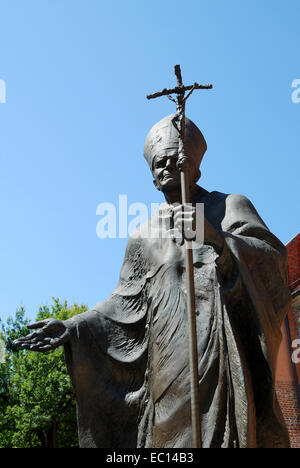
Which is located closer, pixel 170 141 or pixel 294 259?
pixel 170 141

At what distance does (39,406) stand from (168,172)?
15589 millimetres

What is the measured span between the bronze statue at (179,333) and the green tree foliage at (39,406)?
1461 centimetres

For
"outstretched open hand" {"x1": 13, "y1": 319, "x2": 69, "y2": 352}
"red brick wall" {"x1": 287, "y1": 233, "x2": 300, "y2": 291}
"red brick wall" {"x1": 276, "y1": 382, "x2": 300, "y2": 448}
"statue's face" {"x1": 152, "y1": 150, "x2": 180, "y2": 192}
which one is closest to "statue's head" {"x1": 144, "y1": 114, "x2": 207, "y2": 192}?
"statue's face" {"x1": 152, "y1": 150, "x2": 180, "y2": 192}

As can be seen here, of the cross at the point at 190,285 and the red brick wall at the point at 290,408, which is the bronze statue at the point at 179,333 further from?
the red brick wall at the point at 290,408

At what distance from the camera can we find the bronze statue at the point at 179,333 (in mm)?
4176

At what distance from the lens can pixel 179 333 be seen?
4488mm

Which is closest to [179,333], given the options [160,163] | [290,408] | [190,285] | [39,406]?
[190,285]

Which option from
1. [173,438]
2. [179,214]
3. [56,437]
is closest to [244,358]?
[173,438]

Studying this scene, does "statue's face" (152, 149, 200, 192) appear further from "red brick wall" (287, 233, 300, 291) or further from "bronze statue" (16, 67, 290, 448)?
"red brick wall" (287, 233, 300, 291)

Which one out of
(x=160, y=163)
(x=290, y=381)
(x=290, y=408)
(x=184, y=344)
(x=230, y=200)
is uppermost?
(x=160, y=163)

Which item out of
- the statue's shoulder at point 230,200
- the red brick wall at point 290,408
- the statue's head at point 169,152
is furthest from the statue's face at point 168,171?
the red brick wall at point 290,408

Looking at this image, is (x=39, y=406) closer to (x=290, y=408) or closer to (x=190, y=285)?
(x=290, y=408)

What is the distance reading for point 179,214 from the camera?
403 centimetres

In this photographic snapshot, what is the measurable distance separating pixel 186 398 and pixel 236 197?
6.20 ft
